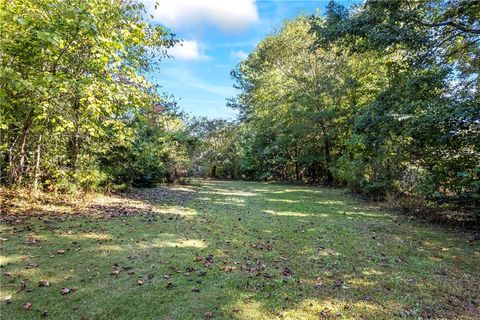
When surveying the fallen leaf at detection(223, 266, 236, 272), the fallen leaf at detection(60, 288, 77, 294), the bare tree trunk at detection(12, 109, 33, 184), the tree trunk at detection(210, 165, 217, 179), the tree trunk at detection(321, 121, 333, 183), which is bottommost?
the fallen leaf at detection(60, 288, 77, 294)

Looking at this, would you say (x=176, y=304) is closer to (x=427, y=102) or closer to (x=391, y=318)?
(x=391, y=318)

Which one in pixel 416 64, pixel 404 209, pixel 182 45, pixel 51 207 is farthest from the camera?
pixel 182 45

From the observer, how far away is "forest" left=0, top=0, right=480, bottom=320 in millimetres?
3477

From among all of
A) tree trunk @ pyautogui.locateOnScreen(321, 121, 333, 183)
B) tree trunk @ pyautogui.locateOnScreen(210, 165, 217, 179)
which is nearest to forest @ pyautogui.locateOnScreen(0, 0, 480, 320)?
tree trunk @ pyautogui.locateOnScreen(321, 121, 333, 183)

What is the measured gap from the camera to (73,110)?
647 centimetres

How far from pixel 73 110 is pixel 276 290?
5.66m

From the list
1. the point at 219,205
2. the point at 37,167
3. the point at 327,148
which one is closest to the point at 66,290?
the point at 37,167

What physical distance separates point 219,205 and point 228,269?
19.7 feet

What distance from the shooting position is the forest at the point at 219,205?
3.48 meters

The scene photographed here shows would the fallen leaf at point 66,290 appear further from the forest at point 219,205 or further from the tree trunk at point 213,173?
the tree trunk at point 213,173

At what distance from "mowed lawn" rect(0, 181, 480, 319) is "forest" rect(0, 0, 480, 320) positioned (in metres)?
0.03

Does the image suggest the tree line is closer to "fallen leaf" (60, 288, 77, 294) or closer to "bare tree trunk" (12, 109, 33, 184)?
"fallen leaf" (60, 288, 77, 294)

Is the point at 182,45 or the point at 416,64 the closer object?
the point at 416,64

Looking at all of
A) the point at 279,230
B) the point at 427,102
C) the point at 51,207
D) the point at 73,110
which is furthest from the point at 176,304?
the point at 427,102
